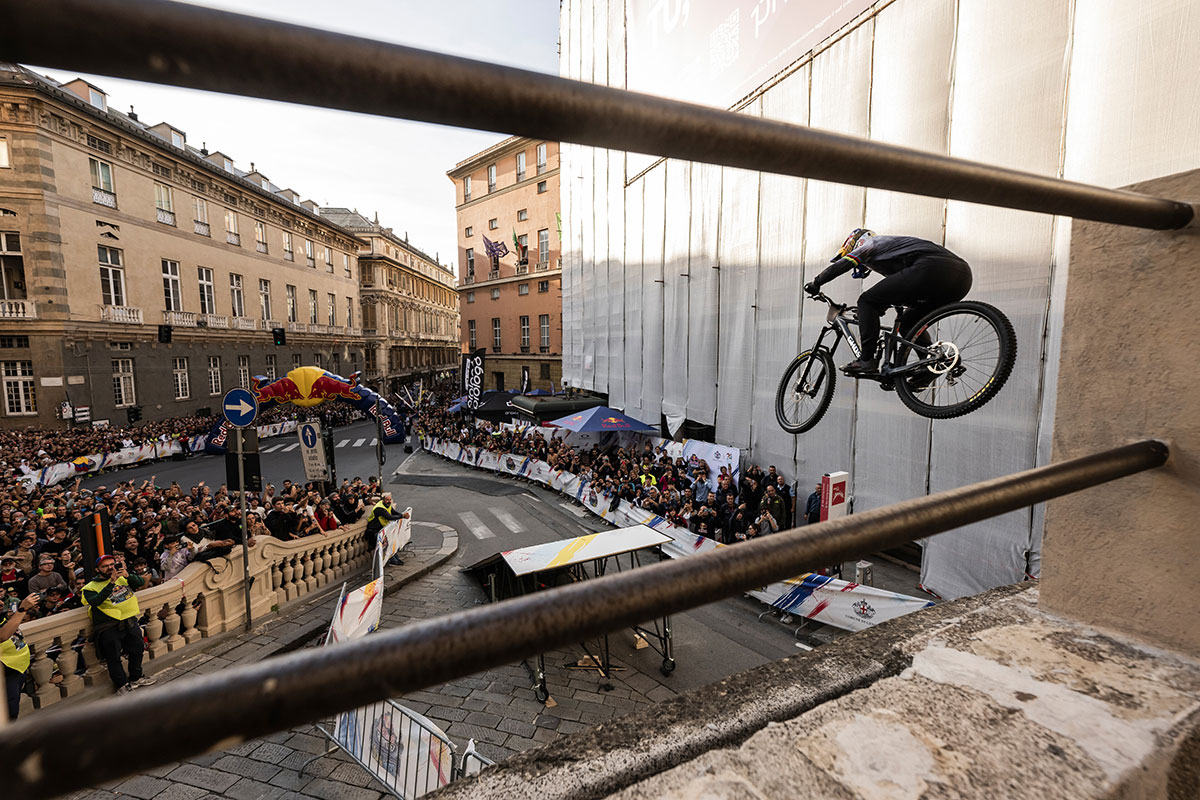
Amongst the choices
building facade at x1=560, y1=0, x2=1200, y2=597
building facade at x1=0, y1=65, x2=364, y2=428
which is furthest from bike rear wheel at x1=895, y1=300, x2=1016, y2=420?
building facade at x1=0, y1=65, x2=364, y2=428

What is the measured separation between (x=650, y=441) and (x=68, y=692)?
1408 cm

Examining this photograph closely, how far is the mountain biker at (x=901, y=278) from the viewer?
4762 millimetres

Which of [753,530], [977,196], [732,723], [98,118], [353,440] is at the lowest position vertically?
[353,440]

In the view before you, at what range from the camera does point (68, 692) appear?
6.57m

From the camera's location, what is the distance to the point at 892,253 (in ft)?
16.6

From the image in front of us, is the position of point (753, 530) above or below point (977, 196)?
below

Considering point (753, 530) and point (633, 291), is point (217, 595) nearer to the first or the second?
point (753, 530)

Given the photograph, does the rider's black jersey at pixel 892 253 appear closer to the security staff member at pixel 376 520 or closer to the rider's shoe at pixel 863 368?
the rider's shoe at pixel 863 368

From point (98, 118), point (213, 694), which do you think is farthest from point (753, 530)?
point (98, 118)

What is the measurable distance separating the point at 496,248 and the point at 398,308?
2920cm

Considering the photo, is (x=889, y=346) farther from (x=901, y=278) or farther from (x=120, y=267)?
(x=120, y=267)

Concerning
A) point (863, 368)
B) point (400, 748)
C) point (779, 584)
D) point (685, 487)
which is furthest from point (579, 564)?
point (685, 487)

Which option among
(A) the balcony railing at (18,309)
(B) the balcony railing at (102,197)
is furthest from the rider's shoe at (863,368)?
(B) the balcony railing at (102,197)

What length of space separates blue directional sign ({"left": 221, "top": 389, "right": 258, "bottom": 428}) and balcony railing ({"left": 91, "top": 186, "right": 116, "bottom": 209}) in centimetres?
2622
